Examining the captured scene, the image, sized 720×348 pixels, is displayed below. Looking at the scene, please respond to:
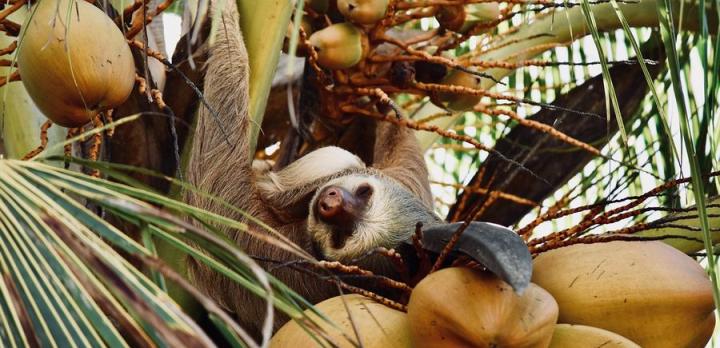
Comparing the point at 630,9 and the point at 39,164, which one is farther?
the point at 630,9

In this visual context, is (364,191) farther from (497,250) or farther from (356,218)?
(497,250)

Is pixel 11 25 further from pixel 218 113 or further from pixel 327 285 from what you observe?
pixel 327 285

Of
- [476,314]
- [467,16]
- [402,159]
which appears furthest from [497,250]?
[402,159]

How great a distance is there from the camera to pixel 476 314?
5.56 ft

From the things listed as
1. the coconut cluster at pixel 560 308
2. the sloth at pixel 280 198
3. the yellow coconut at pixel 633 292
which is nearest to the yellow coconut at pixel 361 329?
the coconut cluster at pixel 560 308

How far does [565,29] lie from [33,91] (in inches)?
73.5

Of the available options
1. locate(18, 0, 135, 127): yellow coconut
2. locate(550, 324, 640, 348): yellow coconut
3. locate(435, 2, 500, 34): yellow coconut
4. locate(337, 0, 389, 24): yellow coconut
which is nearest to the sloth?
locate(337, 0, 389, 24): yellow coconut

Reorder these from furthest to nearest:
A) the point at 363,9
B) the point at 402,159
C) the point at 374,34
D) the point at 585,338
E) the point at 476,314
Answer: the point at 402,159
the point at 374,34
the point at 363,9
the point at 585,338
the point at 476,314

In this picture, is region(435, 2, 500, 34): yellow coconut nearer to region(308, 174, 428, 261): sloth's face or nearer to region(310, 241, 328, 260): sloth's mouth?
region(308, 174, 428, 261): sloth's face

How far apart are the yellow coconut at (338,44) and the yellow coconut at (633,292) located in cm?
94

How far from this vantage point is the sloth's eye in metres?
3.07

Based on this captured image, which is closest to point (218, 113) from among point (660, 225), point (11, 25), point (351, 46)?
point (351, 46)

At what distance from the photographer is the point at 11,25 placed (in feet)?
6.90

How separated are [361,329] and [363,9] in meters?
1.04
